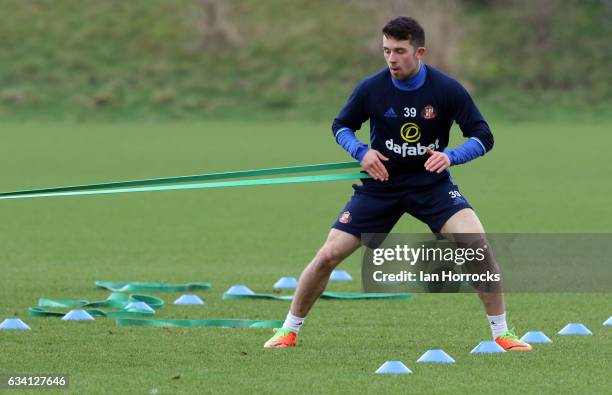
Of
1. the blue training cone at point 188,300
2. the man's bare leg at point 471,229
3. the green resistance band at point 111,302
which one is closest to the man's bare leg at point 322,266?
the man's bare leg at point 471,229


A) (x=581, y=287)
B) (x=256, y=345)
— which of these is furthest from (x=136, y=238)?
(x=256, y=345)

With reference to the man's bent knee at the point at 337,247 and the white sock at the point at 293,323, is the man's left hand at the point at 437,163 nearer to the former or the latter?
the man's bent knee at the point at 337,247

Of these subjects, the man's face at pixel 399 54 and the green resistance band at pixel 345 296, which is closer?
the man's face at pixel 399 54

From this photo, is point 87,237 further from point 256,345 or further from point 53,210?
point 256,345

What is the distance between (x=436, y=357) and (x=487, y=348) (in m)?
0.56

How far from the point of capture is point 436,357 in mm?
9047

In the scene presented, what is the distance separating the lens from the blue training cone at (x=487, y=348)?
9461mm

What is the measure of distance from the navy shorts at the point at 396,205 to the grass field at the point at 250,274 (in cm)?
82

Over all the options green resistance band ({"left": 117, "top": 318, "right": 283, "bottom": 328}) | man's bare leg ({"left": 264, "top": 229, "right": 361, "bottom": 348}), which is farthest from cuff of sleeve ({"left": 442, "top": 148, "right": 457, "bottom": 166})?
green resistance band ({"left": 117, "top": 318, "right": 283, "bottom": 328})

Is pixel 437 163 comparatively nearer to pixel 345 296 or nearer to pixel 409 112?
pixel 409 112

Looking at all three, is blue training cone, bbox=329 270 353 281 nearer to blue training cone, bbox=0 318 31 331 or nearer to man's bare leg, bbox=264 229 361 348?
blue training cone, bbox=0 318 31 331

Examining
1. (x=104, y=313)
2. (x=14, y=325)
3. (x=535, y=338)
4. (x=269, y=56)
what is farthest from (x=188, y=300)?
(x=269, y=56)

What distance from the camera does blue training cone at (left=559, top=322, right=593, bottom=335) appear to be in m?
10.4

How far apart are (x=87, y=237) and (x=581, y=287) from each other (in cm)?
697
